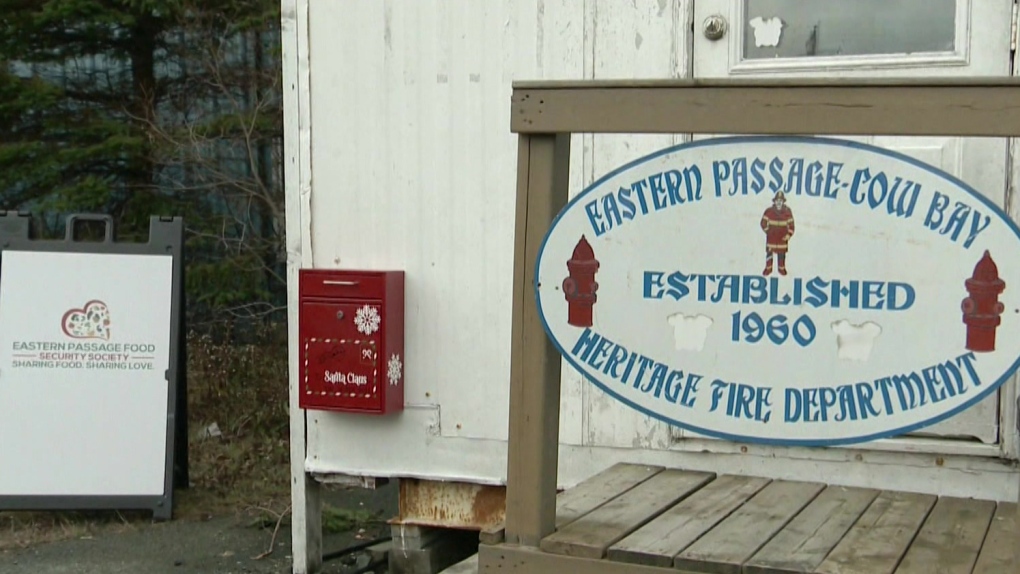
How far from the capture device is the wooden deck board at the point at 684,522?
3.17 metres

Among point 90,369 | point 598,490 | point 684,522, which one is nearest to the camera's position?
point 684,522

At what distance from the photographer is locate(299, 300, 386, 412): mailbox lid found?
15.8ft

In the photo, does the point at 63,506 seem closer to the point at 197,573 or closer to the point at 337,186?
the point at 197,573

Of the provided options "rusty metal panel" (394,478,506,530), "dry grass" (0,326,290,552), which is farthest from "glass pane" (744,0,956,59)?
"dry grass" (0,326,290,552)

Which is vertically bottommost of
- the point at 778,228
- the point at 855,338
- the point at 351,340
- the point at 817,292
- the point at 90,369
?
the point at 90,369

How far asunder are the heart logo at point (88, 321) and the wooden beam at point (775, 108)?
3.55 meters

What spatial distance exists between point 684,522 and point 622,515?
0.17 metres

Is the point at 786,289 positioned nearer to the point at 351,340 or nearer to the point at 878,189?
the point at 878,189

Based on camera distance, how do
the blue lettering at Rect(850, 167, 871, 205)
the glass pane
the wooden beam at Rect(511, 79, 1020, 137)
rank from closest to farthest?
the wooden beam at Rect(511, 79, 1020, 137)
the blue lettering at Rect(850, 167, 871, 205)
the glass pane

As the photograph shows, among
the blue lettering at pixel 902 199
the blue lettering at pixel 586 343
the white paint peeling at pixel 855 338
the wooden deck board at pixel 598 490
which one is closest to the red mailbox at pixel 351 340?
the wooden deck board at pixel 598 490

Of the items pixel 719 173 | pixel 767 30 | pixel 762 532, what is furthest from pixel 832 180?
pixel 767 30

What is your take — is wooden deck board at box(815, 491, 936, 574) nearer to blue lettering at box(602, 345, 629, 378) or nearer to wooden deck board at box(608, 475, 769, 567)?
wooden deck board at box(608, 475, 769, 567)

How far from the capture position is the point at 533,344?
3.20m

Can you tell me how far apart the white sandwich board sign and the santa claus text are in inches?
139
